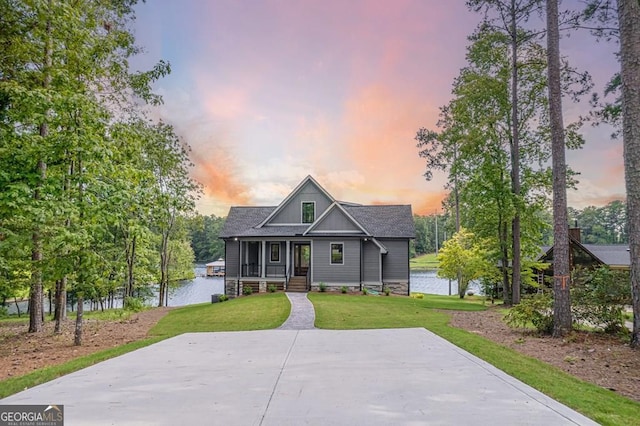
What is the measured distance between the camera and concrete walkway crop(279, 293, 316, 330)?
956cm

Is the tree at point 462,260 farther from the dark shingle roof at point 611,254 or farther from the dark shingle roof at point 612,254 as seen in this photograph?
the dark shingle roof at point 612,254

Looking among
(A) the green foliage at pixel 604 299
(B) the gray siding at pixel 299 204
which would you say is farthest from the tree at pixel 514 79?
(B) the gray siding at pixel 299 204

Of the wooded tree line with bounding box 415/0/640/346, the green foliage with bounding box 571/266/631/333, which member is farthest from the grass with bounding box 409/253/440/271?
the green foliage with bounding box 571/266/631/333

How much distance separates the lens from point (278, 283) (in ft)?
63.7

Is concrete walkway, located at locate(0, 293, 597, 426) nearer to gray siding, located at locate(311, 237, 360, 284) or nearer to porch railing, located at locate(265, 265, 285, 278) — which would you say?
gray siding, located at locate(311, 237, 360, 284)

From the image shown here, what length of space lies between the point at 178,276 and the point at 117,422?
2338cm

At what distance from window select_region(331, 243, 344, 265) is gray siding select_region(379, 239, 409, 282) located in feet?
11.4

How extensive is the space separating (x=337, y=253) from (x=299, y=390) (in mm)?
14782

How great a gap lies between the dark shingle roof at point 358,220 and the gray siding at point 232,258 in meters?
0.68

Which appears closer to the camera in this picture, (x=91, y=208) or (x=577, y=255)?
(x=91, y=208)

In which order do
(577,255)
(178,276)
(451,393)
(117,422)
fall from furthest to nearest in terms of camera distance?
1. (178,276)
2. (577,255)
3. (451,393)
4. (117,422)

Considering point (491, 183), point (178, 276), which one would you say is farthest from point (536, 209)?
point (178, 276)

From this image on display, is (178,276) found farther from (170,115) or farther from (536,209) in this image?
(536,209)

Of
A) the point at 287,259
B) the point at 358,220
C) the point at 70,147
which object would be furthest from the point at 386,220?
the point at 70,147
